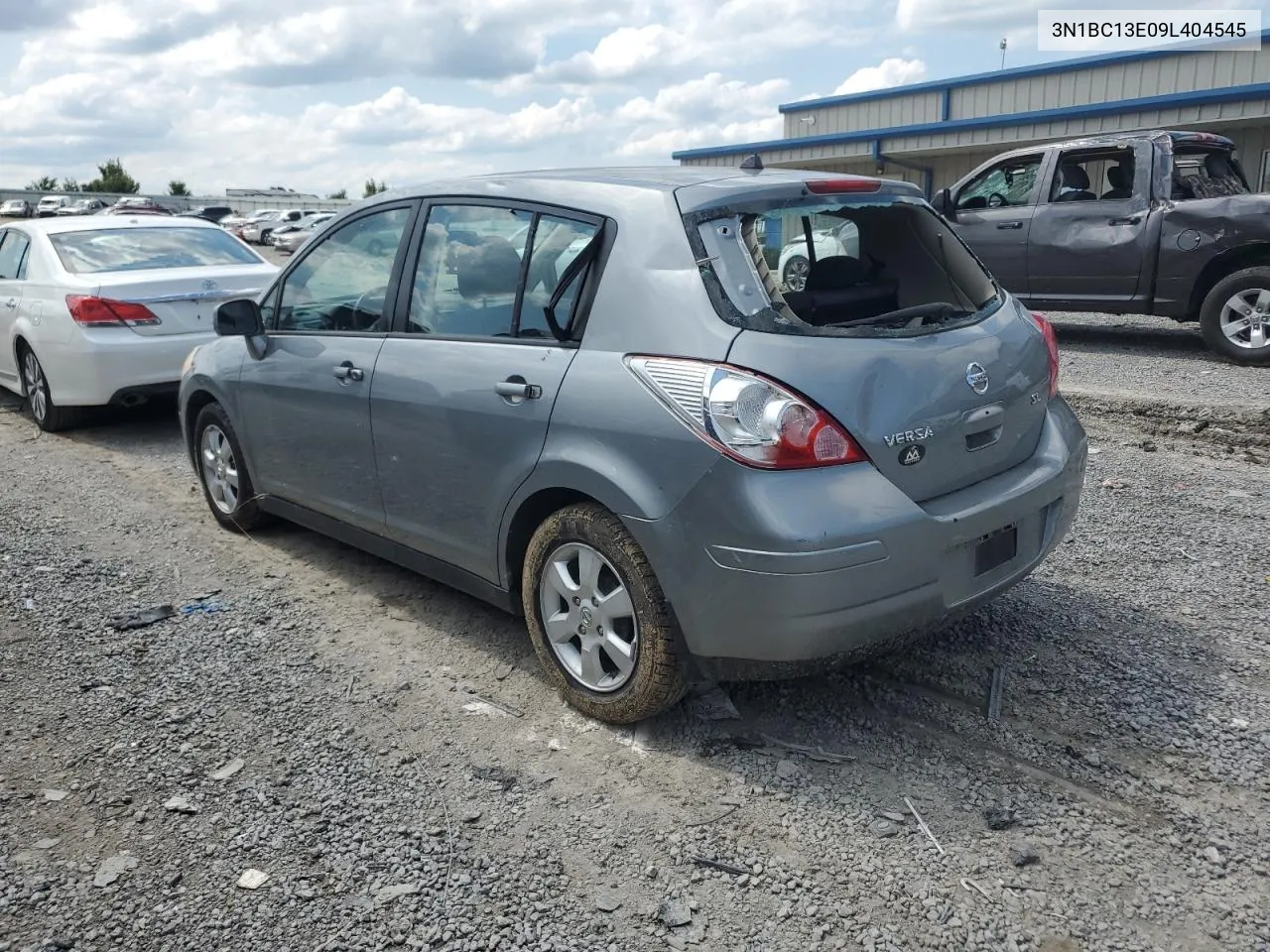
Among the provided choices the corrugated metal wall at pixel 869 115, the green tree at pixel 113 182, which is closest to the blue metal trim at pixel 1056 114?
the corrugated metal wall at pixel 869 115

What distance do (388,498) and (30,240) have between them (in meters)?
6.18

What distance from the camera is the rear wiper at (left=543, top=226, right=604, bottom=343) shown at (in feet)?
11.6

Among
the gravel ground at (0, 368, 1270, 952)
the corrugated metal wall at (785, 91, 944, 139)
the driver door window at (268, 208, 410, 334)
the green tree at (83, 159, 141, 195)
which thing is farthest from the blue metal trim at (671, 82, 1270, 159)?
the green tree at (83, 159, 141, 195)

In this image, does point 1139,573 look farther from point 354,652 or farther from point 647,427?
point 354,652

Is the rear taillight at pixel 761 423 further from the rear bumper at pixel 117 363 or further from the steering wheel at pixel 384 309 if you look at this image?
the rear bumper at pixel 117 363

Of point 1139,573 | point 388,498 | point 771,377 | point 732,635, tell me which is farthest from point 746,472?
point 1139,573

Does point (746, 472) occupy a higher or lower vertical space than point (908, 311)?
lower

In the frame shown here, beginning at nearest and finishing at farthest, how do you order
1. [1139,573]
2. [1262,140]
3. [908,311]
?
1. [908,311]
2. [1139,573]
3. [1262,140]

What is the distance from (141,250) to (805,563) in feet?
24.0

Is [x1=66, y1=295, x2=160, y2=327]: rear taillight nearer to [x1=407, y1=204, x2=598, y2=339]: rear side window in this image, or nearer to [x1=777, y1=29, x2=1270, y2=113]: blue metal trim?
[x1=407, y1=204, x2=598, y2=339]: rear side window

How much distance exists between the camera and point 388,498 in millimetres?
4270

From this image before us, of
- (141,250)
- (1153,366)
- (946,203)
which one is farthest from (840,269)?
(946,203)

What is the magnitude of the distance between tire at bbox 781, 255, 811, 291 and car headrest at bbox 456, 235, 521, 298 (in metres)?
0.94

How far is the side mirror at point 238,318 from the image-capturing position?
192 inches
